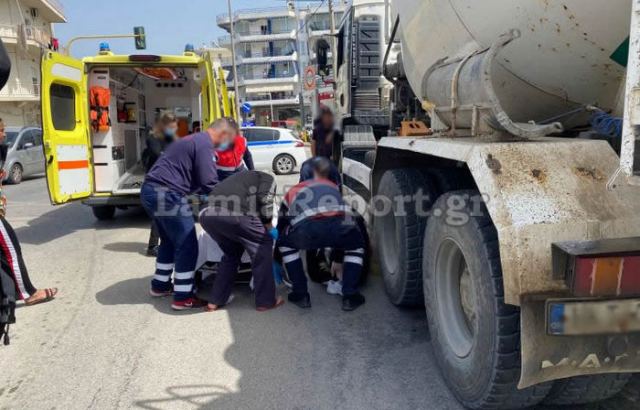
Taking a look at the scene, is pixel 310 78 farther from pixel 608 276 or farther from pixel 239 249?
pixel 608 276

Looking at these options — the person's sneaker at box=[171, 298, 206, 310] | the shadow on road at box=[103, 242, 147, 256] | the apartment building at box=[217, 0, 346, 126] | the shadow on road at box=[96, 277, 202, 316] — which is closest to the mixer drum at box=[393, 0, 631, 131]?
the person's sneaker at box=[171, 298, 206, 310]

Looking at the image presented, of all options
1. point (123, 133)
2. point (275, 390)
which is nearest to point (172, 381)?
point (275, 390)

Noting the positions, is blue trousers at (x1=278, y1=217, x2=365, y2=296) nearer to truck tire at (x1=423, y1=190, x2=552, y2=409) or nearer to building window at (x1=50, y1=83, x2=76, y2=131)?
truck tire at (x1=423, y1=190, x2=552, y2=409)

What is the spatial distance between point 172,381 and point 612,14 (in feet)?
10.4

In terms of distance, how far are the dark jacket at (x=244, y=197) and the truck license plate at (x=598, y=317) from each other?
8.77ft

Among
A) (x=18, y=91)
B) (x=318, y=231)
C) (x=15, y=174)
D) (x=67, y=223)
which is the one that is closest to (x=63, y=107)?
(x=67, y=223)

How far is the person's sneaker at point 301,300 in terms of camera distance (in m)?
4.40

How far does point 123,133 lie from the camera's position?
357 inches

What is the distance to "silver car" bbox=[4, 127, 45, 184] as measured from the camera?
1482 cm

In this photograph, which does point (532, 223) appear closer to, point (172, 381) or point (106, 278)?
point (172, 381)

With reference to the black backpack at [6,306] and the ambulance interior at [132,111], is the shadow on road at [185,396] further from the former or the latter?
the ambulance interior at [132,111]

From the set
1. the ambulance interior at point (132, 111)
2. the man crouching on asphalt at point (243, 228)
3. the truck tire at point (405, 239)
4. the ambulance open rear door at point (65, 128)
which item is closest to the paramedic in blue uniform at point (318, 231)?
the man crouching on asphalt at point (243, 228)

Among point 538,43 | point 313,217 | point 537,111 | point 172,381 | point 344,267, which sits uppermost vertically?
point 538,43

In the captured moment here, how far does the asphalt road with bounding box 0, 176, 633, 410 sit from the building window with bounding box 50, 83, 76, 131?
2.56 meters
